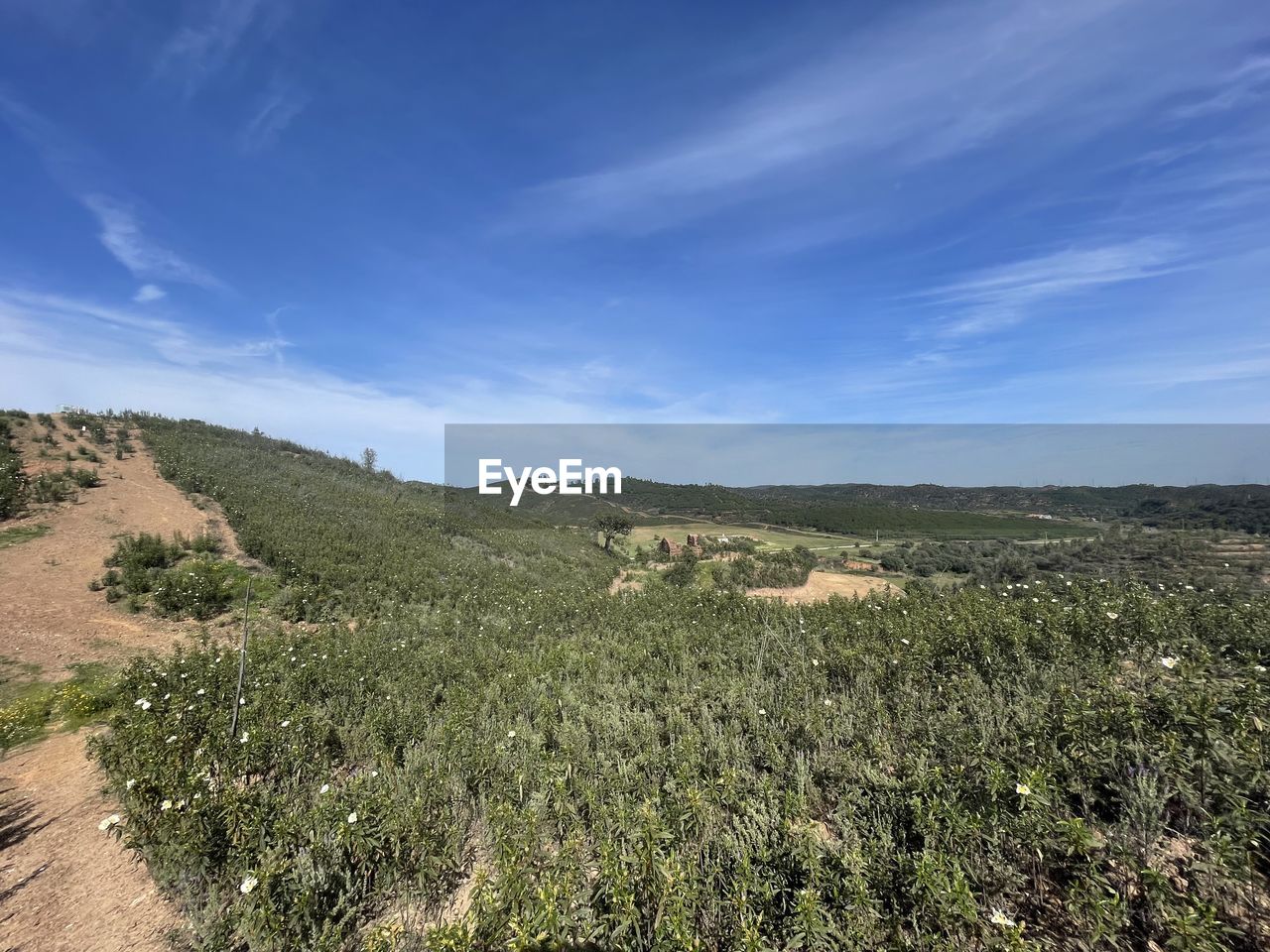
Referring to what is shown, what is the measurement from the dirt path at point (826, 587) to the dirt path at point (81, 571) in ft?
47.7

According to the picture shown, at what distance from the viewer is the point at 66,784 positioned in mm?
4711

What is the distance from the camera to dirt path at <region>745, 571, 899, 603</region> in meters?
15.2

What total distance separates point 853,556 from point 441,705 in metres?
28.2

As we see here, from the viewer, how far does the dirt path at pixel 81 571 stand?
8.00 meters

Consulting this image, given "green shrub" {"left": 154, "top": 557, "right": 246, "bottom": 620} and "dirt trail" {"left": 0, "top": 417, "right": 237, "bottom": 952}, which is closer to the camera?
"dirt trail" {"left": 0, "top": 417, "right": 237, "bottom": 952}

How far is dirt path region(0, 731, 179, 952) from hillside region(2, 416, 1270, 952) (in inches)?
12.2

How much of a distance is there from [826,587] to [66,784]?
695 inches

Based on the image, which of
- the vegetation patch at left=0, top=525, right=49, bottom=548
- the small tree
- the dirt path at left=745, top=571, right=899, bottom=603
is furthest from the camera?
the small tree

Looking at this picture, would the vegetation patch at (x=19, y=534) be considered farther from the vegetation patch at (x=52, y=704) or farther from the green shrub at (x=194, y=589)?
the vegetation patch at (x=52, y=704)

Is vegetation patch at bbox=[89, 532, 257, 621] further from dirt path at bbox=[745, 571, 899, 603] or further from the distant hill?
the distant hill

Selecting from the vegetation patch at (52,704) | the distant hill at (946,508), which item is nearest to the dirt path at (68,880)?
the vegetation patch at (52,704)

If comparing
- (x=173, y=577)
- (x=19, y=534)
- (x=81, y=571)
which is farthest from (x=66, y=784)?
(x=19, y=534)

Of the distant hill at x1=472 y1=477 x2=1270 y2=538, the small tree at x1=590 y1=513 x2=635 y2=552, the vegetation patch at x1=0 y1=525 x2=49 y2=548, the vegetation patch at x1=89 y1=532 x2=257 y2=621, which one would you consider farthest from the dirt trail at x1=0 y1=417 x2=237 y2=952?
the distant hill at x1=472 y1=477 x2=1270 y2=538

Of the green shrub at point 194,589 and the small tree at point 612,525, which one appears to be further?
the small tree at point 612,525
